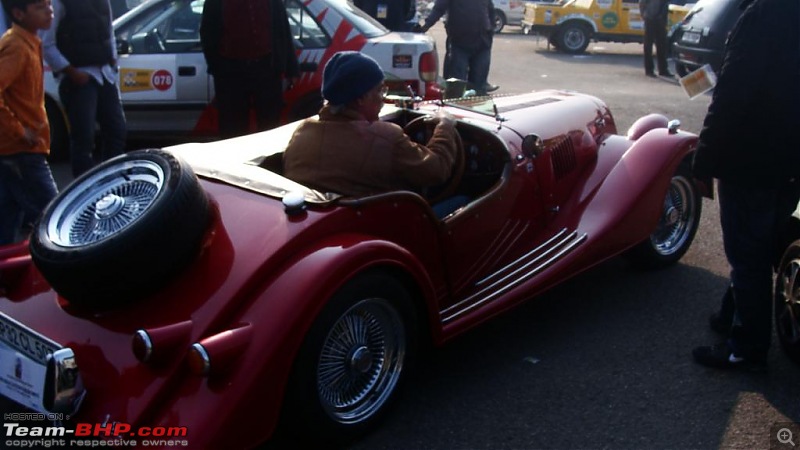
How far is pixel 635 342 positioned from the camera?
4258 mm

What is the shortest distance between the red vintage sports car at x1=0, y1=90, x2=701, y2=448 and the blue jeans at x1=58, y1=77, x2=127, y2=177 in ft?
7.83

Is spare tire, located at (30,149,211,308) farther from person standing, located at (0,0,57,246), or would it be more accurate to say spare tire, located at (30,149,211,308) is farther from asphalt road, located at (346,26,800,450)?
person standing, located at (0,0,57,246)

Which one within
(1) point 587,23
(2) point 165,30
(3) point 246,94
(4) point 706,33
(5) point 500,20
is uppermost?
(2) point 165,30

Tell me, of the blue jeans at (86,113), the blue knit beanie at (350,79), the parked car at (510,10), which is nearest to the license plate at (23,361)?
the blue knit beanie at (350,79)

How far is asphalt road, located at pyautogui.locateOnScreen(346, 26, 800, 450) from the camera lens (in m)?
3.43

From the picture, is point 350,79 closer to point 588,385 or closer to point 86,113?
point 588,385

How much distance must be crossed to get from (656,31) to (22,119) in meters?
12.0

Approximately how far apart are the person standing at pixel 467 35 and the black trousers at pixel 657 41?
532 centimetres

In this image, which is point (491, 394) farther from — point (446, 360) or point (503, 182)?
point (503, 182)

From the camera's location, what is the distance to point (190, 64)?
24.7 ft

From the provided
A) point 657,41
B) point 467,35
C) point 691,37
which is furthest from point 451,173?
point 657,41

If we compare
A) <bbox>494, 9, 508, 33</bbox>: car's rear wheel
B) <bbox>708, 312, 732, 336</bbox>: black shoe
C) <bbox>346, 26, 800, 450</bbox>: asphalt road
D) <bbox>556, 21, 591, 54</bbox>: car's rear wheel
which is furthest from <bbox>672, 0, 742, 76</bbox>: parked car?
<bbox>494, 9, 508, 33</bbox>: car's rear wheel

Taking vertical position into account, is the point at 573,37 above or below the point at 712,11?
below

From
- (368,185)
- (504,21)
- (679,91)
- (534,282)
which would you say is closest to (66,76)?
(368,185)
